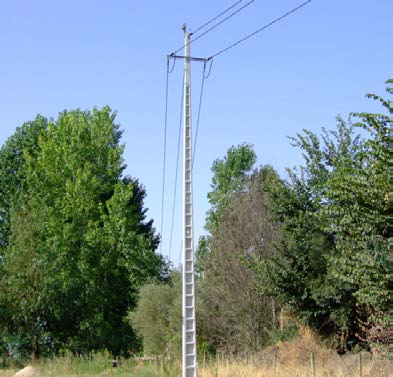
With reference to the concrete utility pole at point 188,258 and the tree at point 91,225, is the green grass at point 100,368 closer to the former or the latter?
the concrete utility pole at point 188,258

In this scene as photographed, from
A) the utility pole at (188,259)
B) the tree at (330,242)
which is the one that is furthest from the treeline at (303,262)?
the utility pole at (188,259)

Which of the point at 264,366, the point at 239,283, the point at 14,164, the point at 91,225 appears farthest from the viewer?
the point at 14,164

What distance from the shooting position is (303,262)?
23797mm

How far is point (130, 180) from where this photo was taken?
48.4 meters

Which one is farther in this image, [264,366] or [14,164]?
[14,164]

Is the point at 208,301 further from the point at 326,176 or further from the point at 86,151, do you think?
the point at 86,151

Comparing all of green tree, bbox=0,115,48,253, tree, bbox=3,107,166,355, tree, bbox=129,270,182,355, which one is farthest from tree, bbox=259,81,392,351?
green tree, bbox=0,115,48,253

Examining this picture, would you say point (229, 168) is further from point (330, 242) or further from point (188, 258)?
point (188, 258)

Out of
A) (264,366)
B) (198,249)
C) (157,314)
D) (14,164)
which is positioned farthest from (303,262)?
(14,164)

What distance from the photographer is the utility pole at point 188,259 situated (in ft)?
Answer: 49.1

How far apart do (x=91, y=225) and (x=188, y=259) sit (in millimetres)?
30049

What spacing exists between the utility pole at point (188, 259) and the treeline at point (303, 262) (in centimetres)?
340

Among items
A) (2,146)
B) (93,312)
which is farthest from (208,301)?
(2,146)

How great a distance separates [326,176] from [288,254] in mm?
3185
